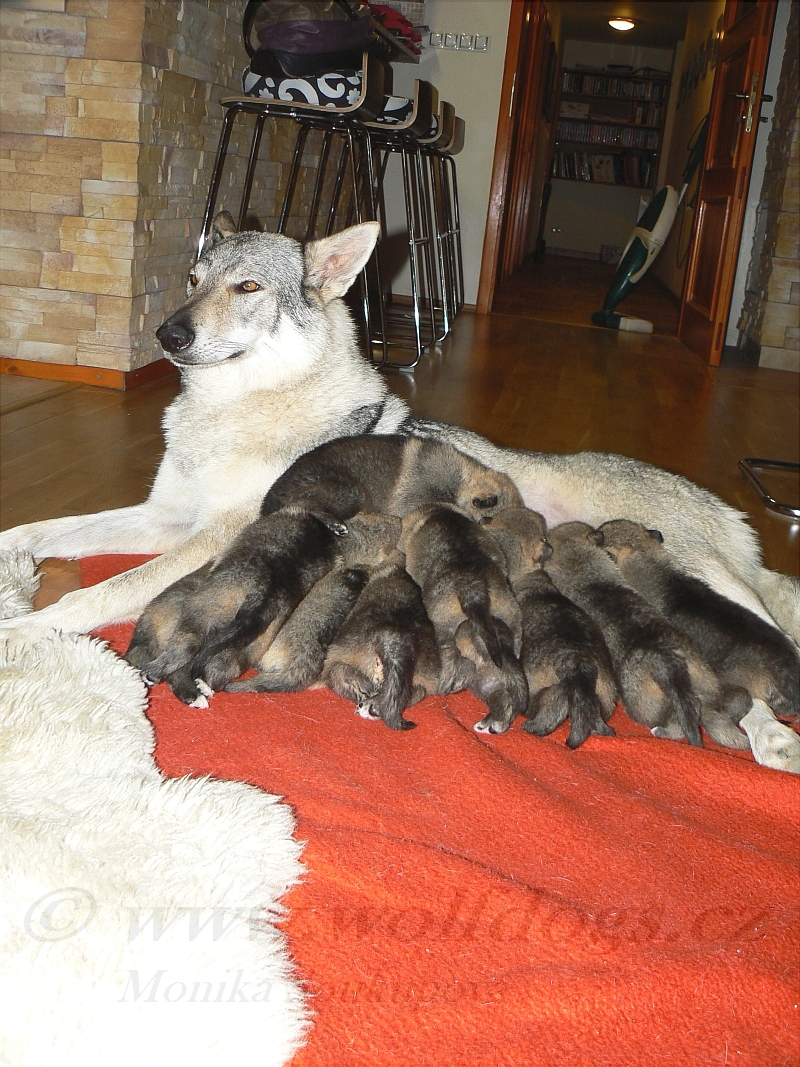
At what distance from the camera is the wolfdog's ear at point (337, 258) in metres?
2.24

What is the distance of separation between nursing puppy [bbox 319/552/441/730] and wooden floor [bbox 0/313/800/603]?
0.87m

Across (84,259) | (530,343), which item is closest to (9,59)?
(84,259)

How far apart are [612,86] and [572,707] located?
15945 millimetres

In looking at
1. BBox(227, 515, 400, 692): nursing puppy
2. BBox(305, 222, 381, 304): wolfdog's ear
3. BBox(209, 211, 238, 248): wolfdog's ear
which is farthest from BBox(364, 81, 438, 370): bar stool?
BBox(227, 515, 400, 692): nursing puppy

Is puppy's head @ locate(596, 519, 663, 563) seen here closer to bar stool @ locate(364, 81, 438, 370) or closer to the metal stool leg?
the metal stool leg

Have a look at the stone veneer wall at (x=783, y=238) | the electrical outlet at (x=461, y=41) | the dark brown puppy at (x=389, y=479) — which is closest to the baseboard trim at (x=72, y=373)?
the dark brown puppy at (x=389, y=479)

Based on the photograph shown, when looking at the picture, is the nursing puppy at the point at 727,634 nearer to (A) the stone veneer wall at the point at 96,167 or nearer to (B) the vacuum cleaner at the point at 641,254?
(A) the stone veneer wall at the point at 96,167

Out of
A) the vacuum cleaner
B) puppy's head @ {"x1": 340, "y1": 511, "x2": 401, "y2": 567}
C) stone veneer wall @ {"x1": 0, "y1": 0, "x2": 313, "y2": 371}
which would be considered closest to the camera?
puppy's head @ {"x1": 340, "y1": 511, "x2": 401, "y2": 567}

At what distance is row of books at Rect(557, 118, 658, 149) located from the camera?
15.1 metres

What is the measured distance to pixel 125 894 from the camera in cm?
114

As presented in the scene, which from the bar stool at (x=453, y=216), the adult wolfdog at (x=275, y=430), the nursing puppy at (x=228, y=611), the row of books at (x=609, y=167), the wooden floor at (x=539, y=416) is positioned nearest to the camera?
the nursing puppy at (x=228, y=611)

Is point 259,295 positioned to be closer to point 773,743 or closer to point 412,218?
point 773,743

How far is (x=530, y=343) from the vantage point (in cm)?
645

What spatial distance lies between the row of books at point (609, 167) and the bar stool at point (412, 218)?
30.4ft
